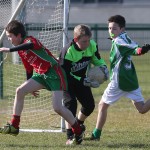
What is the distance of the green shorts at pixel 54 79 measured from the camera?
8.46 metres

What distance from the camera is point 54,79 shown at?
848 centimetres

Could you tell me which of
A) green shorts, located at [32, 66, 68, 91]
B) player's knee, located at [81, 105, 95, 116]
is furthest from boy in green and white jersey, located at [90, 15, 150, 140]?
green shorts, located at [32, 66, 68, 91]

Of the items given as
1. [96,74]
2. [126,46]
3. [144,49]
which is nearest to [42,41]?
[96,74]

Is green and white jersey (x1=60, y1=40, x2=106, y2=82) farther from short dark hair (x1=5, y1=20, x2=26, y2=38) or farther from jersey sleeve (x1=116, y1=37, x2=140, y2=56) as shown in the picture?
short dark hair (x1=5, y1=20, x2=26, y2=38)

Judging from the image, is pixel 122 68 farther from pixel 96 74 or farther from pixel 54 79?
pixel 54 79

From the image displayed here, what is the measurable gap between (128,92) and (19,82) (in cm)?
284

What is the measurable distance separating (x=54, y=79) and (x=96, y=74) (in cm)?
65

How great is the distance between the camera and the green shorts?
846 cm

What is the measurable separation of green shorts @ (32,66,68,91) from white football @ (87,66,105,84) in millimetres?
467

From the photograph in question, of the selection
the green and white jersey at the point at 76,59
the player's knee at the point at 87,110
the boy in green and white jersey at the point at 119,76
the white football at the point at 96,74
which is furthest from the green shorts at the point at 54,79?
the boy in green and white jersey at the point at 119,76

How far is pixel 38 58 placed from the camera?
8.45m

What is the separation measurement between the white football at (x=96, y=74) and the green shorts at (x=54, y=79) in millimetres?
467

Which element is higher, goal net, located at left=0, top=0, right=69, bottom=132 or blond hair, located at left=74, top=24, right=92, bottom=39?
blond hair, located at left=74, top=24, right=92, bottom=39

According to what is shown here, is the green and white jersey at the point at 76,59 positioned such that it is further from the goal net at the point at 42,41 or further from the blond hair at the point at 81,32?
the goal net at the point at 42,41
